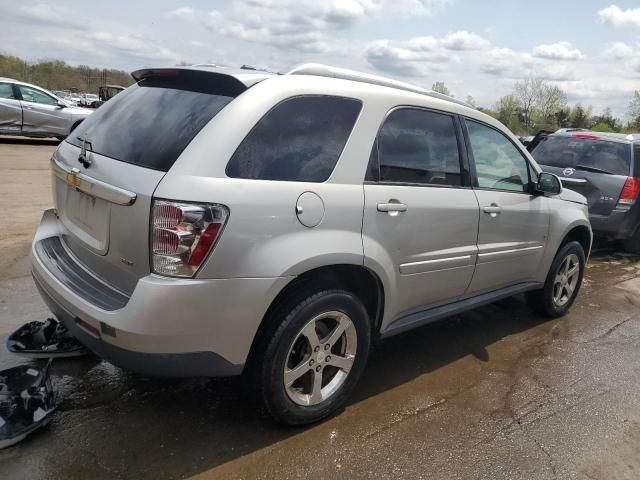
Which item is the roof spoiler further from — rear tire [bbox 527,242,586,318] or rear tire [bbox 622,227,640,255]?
rear tire [bbox 622,227,640,255]

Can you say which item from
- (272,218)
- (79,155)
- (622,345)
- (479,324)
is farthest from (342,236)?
(622,345)

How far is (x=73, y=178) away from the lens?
2.78 metres

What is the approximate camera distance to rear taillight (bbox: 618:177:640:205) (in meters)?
6.98

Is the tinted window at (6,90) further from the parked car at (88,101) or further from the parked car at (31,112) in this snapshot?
the parked car at (88,101)

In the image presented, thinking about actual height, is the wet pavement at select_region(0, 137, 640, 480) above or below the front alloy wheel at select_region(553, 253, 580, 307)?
below

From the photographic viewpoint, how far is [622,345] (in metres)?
4.55

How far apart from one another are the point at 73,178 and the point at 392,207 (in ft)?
5.54

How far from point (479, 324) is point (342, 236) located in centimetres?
254

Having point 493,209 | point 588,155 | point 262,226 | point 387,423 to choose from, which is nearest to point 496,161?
point 493,209

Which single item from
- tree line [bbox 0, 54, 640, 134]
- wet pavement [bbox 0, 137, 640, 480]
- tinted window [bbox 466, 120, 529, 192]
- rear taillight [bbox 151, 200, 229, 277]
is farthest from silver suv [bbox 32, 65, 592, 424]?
tree line [bbox 0, 54, 640, 134]

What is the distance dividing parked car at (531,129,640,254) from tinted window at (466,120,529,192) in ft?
10.9

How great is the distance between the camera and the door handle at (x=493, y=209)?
12.1 feet

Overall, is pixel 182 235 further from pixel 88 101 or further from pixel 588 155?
pixel 88 101

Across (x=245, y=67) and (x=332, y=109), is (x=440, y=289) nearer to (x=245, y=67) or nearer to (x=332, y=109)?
(x=332, y=109)
